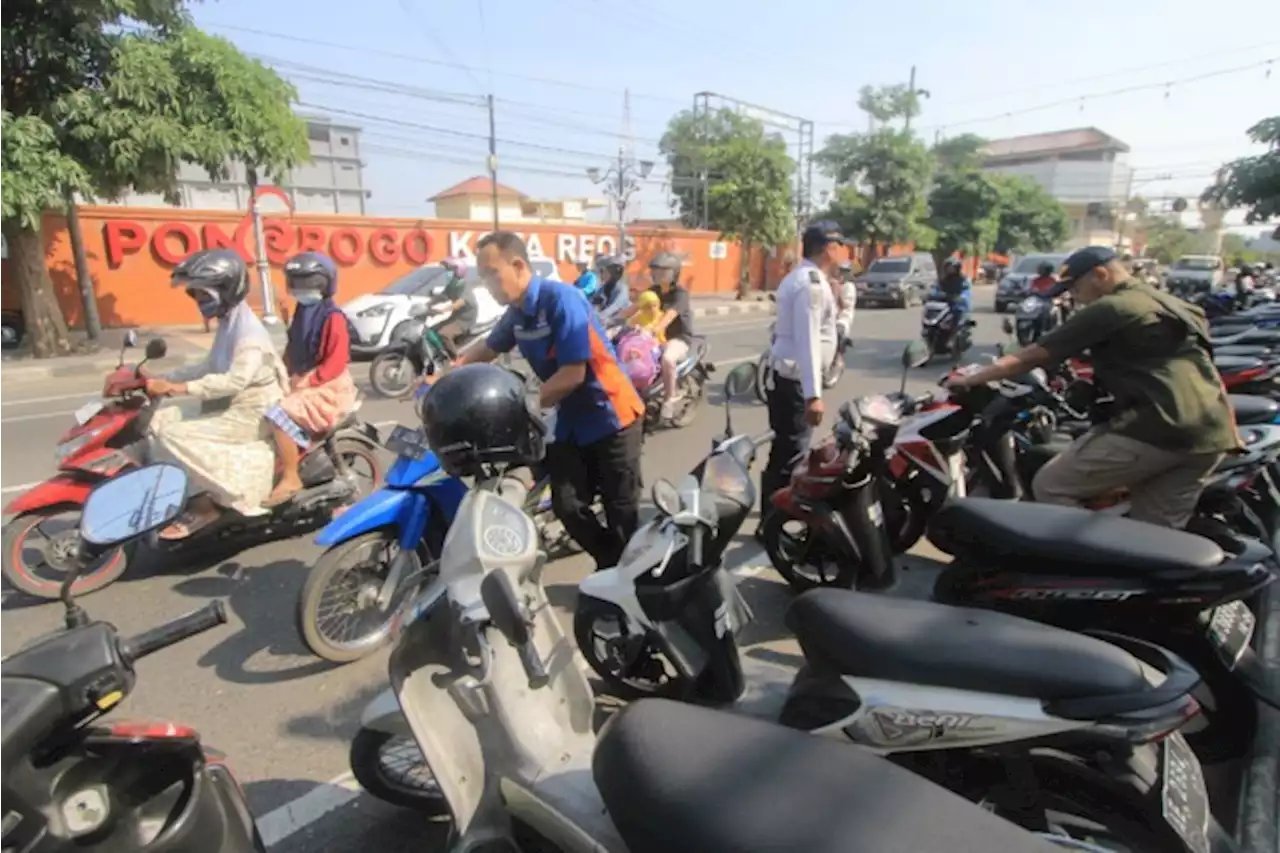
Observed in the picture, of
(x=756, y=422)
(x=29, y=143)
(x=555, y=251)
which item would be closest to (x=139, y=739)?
(x=756, y=422)

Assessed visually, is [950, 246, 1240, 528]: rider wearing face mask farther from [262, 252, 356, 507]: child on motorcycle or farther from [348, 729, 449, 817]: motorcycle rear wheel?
[262, 252, 356, 507]: child on motorcycle

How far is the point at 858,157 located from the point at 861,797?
32881 mm

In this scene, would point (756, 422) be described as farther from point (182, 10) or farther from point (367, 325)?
point (182, 10)

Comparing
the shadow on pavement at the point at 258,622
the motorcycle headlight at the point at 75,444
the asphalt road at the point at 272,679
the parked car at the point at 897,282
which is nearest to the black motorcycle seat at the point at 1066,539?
the asphalt road at the point at 272,679

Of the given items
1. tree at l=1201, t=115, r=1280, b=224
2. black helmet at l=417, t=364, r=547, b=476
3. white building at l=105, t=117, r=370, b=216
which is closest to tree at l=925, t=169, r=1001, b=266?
tree at l=1201, t=115, r=1280, b=224

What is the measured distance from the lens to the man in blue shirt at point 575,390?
3.16 metres

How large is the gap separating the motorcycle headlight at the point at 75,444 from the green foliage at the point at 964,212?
3428 cm

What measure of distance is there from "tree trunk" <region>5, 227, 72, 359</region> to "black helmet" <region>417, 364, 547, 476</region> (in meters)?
11.2

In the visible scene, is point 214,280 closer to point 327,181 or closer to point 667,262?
point 667,262

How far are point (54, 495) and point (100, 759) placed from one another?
3.08 m

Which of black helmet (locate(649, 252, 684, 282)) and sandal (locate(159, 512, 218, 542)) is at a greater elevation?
black helmet (locate(649, 252, 684, 282))

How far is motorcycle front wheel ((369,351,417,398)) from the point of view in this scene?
8930mm

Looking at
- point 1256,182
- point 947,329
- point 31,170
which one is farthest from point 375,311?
point 1256,182

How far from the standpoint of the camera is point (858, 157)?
1219 inches
